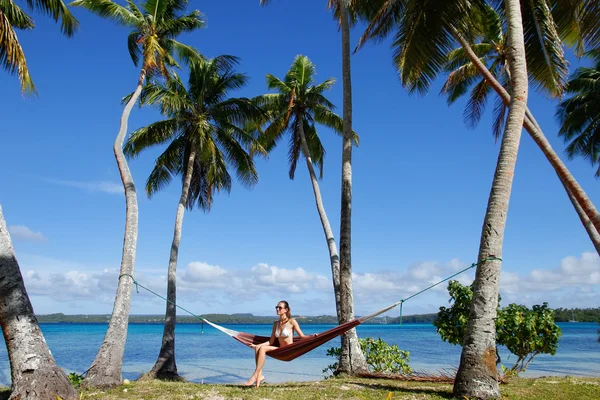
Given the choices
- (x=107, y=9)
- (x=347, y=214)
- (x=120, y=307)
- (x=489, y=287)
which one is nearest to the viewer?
(x=489, y=287)

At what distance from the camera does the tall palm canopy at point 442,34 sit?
7.70m

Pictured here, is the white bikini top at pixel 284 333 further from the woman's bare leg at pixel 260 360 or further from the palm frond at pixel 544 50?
the palm frond at pixel 544 50

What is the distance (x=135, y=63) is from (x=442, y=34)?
23.7 feet

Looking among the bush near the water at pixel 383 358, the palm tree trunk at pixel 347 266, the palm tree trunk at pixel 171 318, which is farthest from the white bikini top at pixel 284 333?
the palm tree trunk at pixel 171 318

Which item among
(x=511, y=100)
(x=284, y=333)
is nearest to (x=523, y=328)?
(x=511, y=100)

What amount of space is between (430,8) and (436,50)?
669mm

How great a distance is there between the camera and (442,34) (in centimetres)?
773

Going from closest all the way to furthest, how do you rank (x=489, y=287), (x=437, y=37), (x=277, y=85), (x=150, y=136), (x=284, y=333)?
(x=489, y=287) < (x=284, y=333) < (x=437, y=37) < (x=150, y=136) < (x=277, y=85)

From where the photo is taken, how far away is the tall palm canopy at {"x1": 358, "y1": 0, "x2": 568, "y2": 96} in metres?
7.70

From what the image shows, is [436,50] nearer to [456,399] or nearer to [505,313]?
[505,313]

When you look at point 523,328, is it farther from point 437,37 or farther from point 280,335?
point 437,37

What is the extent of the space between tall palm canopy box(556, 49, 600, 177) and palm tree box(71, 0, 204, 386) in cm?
1191

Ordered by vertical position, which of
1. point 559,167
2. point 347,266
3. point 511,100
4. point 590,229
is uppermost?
point 511,100

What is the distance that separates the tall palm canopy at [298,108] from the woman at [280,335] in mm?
7782
